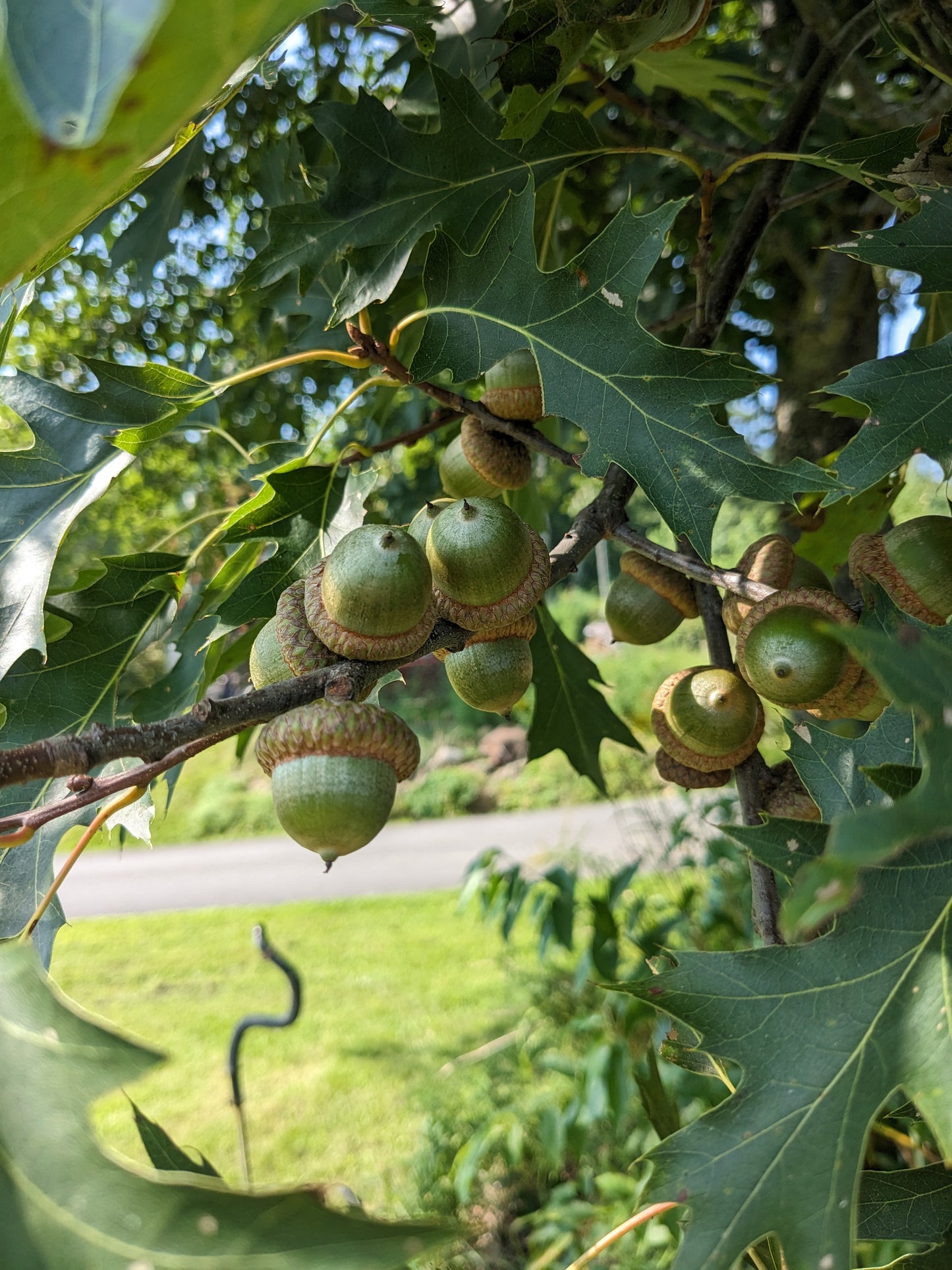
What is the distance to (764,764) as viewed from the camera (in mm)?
1015

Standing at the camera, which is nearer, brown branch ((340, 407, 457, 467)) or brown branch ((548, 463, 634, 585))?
brown branch ((548, 463, 634, 585))

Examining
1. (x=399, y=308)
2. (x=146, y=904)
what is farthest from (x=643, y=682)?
(x=399, y=308)

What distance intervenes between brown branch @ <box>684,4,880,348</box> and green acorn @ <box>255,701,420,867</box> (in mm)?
622

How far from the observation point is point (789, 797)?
36.7 inches

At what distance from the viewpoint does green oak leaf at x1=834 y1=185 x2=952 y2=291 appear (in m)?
0.80

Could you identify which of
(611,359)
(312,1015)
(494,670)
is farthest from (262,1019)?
(312,1015)

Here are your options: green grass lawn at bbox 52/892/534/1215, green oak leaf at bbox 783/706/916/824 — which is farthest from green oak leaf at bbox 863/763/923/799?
green grass lawn at bbox 52/892/534/1215

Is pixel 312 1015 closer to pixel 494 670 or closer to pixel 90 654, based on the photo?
pixel 90 654

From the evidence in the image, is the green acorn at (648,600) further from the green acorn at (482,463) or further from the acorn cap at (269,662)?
the acorn cap at (269,662)

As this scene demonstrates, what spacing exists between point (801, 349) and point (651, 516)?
5.92 m

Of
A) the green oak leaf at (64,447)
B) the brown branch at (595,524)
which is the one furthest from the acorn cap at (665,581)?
the green oak leaf at (64,447)

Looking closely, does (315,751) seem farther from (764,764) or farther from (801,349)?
(801,349)

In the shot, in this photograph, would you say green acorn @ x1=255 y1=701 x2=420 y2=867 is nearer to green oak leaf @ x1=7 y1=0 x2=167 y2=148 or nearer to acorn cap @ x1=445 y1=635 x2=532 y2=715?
acorn cap @ x1=445 y1=635 x2=532 y2=715

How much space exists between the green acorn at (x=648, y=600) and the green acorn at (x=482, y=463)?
0.61 ft
